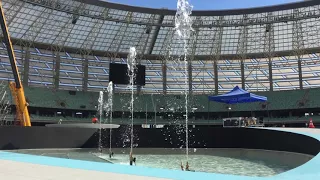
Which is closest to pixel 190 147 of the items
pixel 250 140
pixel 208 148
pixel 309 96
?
pixel 208 148

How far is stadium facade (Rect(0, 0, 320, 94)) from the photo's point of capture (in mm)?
49125

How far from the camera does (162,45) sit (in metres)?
57.3

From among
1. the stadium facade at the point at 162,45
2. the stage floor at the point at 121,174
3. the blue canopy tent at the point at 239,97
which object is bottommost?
the stage floor at the point at 121,174

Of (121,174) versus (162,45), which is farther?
(162,45)

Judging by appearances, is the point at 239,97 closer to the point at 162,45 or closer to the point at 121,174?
the point at 121,174

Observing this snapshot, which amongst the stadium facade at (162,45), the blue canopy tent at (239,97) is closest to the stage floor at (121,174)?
the blue canopy tent at (239,97)

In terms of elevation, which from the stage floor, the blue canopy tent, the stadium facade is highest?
the stadium facade

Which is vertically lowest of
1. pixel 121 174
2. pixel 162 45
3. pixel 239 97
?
pixel 121 174

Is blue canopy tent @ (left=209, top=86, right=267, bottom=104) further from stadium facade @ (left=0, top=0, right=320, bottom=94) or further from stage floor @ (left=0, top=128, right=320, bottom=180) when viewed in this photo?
stadium facade @ (left=0, top=0, right=320, bottom=94)

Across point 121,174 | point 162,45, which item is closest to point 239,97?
point 121,174

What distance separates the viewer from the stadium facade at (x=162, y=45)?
161 feet

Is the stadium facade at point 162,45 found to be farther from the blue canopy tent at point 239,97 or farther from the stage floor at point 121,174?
the stage floor at point 121,174

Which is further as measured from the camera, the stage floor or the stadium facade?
the stadium facade

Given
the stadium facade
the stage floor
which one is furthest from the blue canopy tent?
the stadium facade
